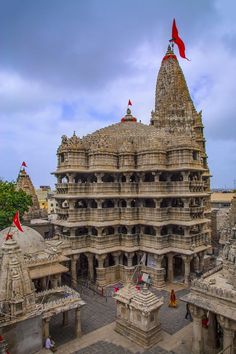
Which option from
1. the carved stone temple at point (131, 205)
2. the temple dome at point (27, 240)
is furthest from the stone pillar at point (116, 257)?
the temple dome at point (27, 240)

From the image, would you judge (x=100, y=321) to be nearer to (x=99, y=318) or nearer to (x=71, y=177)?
(x=99, y=318)

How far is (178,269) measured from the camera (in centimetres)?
3272

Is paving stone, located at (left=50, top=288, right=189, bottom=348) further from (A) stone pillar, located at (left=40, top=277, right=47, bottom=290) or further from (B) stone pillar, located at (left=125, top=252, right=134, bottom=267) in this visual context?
(B) stone pillar, located at (left=125, top=252, right=134, bottom=267)

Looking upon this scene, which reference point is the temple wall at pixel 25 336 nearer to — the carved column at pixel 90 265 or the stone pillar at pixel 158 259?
the carved column at pixel 90 265

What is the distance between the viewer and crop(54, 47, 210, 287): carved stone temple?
1105 inches

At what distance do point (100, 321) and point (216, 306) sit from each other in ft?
33.0

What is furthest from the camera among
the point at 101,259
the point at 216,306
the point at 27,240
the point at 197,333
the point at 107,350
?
the point at 101,259

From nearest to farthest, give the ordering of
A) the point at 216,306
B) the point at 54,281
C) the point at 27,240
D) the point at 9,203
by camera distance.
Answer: the point at 216,306 → the point at 54,281 → the point at 27,240 → the point at 9,203

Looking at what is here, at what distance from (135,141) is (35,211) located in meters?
26.6

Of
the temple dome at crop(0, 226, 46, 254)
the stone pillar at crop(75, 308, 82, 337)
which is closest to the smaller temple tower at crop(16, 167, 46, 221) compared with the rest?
the temple dome at crop(0, 226, 46, 254)

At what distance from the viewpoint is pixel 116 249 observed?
2883 centimetres

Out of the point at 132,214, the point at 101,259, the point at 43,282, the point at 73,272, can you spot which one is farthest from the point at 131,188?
the point at 43,282

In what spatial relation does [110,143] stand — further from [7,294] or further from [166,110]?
[7,294]

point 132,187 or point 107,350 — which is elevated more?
point 132,187
